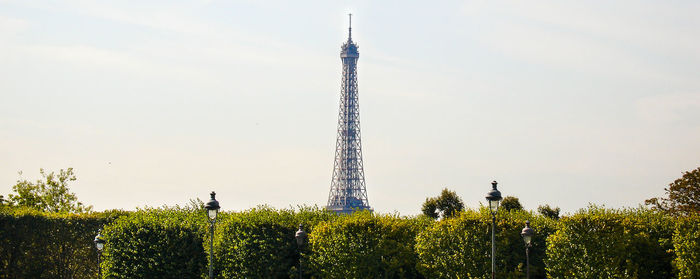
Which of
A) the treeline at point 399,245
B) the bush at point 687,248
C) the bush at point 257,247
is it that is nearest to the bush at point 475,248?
the treeline at point 399,245

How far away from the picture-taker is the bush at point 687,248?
126ft

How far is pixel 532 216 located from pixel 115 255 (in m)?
22.4

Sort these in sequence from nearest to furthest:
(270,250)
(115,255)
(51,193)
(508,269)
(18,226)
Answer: (508,269) < (270,250) < (115,255) < (18,226) < (51,193)

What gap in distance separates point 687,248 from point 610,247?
3.17m

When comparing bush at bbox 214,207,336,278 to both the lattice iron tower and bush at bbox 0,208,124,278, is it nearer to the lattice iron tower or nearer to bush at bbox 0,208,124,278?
bush at bbox 0,208,124,278

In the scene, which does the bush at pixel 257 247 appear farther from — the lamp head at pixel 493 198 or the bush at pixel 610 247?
the lamp head at pixel 493 198

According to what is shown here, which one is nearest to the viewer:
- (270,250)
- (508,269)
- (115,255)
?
(508,269)

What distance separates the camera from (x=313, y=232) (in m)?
45.2

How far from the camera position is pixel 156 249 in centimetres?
4816

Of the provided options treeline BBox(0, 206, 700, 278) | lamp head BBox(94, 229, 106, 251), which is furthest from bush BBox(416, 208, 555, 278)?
lamp head BBox(94, 229, 106, 251)

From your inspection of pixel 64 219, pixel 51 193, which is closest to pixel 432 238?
pixel 64 219

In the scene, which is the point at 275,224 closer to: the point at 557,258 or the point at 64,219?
the point at 557,258

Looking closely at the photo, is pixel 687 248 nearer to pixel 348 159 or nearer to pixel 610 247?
pixel 610 247

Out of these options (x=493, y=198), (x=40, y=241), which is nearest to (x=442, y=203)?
(x=40, y=241)
